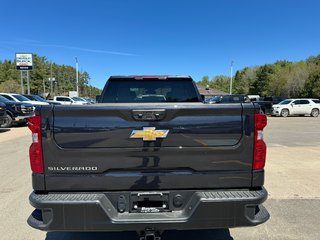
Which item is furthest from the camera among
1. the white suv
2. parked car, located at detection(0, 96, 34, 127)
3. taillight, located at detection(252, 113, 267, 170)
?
the white suv

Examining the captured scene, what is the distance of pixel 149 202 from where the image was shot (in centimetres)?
282

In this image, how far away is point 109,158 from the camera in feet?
8.99

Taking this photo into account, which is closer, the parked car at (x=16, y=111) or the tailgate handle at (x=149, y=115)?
the tailgate handle at (x=149, y=115)

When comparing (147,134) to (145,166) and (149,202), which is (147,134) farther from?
(149,202)

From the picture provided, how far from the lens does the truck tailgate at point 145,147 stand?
2.73 m

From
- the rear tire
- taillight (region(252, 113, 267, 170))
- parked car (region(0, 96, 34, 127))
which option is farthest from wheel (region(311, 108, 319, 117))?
taillight (region(252, 113, 267, 170))

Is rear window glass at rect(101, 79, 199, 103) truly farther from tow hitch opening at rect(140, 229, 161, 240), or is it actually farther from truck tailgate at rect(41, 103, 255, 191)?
tow hitch opening at rect(140, 229, 161, 240)

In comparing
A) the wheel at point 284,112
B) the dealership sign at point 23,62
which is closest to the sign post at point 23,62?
the dealership sign at point 23,62

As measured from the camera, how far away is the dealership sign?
132ft

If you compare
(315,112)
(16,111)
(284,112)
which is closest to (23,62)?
(16,111)

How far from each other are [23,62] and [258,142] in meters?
43.0

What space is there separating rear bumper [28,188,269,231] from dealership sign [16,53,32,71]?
4199 centimetres

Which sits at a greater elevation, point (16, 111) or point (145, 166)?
point (145, 166)

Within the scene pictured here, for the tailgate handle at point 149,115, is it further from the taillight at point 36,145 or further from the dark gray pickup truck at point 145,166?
the taillight at point 36,145
